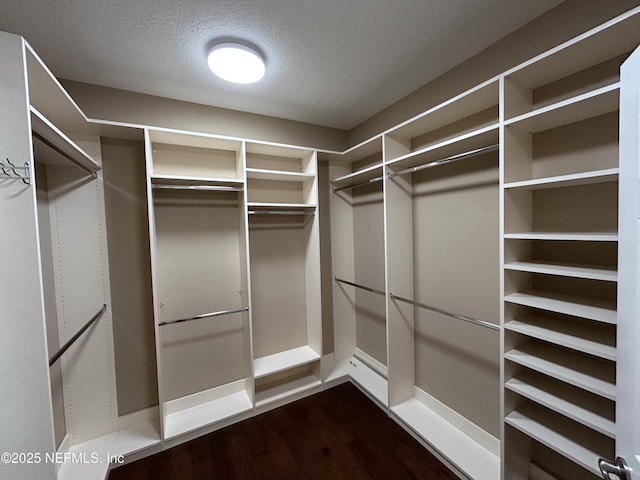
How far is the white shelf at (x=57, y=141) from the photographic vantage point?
1.22 m

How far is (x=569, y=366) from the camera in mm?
1250

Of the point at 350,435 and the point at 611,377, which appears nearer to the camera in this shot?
the point at 611,377

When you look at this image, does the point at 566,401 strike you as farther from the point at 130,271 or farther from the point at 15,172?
the point at 130,271

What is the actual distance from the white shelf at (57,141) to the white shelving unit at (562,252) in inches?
90.2

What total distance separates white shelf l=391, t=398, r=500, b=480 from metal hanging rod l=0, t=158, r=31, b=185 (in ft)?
9.23

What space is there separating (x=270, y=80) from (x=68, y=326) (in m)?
2.43

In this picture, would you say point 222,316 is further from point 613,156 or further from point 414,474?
point 613,156

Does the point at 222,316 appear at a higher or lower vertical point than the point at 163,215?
lower

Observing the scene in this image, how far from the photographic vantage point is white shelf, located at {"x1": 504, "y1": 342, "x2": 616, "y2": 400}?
108 centimetres

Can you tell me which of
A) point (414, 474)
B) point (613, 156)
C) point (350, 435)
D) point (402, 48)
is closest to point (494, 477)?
point (414, 474)

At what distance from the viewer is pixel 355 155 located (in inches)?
112

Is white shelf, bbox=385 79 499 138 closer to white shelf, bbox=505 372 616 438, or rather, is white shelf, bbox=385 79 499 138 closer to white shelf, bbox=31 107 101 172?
white shelf, bbox=505 372 616 438

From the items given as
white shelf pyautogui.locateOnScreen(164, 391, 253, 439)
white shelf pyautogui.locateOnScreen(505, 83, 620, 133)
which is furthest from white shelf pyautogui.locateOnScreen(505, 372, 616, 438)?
white shelf pyautogui.locateOnScreen(164, 391, 253, 439)

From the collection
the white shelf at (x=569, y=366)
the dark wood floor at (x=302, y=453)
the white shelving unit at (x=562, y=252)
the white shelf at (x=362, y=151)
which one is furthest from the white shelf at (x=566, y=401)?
the white shelf at (x=362, y=151)
